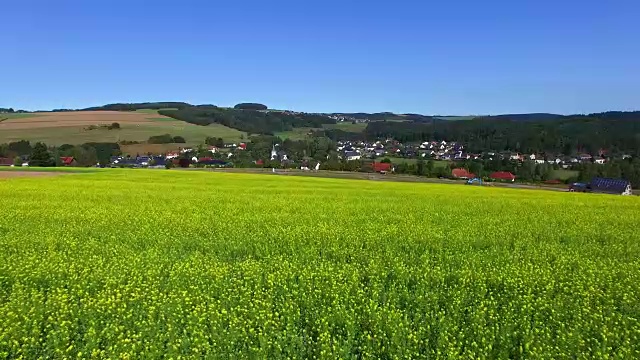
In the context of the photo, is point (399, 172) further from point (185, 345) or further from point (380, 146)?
point (185, 345)

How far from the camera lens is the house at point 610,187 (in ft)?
194

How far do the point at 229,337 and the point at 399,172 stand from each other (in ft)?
277

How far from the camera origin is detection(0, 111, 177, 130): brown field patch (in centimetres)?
11467

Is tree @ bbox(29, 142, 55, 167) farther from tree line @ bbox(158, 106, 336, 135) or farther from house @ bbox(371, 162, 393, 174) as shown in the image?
tree line @ bbox(158, 106, 336, 135)

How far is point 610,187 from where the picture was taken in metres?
60.4

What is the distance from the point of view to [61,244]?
12.7 metres

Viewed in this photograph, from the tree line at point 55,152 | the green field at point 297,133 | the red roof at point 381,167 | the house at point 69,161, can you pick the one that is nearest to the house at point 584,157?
the red roof at point 381,167

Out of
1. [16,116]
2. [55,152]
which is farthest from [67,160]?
[16,116]

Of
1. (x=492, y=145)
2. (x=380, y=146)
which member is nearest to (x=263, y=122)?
(x=380, y=146)

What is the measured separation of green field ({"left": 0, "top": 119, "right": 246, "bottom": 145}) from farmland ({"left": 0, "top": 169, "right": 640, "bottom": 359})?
99.5 meters

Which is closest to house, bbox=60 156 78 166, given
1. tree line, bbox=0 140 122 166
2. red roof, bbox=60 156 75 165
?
red roof, bbox=60 156 75 165

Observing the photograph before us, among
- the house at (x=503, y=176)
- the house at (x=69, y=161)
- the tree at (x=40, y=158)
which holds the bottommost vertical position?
the house at (x=503, y=176)

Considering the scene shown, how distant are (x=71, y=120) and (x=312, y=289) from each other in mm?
131870

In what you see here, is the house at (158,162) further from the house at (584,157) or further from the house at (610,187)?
the house at (584,157)
